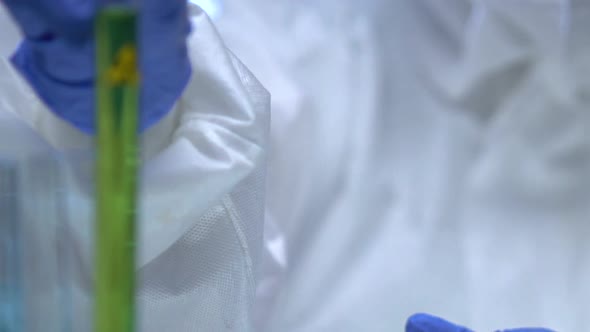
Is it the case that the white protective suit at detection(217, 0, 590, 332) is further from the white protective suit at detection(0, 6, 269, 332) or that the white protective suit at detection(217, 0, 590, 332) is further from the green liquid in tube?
the green liquid in tube

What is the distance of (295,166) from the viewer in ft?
2.57

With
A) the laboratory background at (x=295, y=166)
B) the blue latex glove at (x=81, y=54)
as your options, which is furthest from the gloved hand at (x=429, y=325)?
the blue latex glove at (x=81, y=54)

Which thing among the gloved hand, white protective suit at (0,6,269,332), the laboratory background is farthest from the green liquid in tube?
the gloved hand

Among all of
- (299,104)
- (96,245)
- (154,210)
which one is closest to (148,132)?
(154,210)

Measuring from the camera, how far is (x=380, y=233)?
83 centimetres

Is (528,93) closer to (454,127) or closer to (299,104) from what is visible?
(454,127)

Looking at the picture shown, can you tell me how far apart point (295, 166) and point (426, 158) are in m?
0.20

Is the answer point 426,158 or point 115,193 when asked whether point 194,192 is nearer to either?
point 115,193

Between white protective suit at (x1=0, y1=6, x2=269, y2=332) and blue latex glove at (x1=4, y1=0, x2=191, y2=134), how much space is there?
0.13 ft

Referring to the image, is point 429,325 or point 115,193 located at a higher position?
point 115,193

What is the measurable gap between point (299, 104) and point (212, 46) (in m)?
0.23

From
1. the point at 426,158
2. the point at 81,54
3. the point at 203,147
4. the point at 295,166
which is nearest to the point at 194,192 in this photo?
the point at 203,147

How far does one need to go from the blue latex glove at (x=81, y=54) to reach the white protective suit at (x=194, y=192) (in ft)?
0.13

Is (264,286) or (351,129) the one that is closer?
(264,286)
